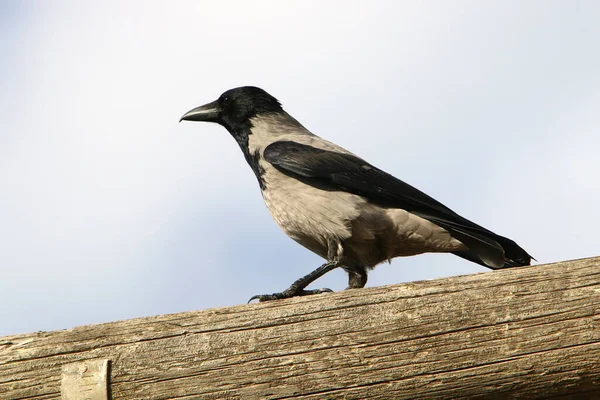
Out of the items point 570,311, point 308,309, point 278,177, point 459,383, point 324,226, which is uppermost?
point 278,177

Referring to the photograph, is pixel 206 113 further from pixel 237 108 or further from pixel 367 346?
pixel 367 346

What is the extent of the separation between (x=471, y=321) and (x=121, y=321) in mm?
1242

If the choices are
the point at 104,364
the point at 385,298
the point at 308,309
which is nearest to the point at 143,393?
the point at 104,364

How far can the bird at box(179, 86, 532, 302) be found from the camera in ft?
17.7

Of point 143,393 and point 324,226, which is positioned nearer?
point 143,393

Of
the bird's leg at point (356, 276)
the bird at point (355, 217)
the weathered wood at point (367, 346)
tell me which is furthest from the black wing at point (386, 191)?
the weathered wood at point (367, 346)

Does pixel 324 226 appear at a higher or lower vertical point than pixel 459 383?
higher

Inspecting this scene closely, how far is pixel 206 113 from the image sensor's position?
22.9ft

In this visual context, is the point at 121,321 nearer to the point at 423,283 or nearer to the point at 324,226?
the point at 423,283

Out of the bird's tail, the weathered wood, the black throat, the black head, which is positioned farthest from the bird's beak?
the weathered wood

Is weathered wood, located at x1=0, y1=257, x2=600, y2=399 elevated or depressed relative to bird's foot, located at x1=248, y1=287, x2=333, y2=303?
depressed

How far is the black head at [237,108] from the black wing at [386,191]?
0.93 meters

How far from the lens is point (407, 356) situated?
275 centimetres

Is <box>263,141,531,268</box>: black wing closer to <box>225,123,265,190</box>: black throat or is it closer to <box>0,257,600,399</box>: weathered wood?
<box>225,123,265,190</box>: black throat
